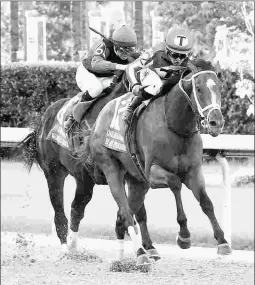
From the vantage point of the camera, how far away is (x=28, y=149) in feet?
30.0

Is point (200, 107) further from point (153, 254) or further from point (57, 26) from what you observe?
point (57, 26)

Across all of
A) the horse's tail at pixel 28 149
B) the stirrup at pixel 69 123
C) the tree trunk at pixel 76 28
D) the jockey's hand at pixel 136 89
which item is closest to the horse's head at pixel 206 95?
the jockey's hand at pixel 136 89

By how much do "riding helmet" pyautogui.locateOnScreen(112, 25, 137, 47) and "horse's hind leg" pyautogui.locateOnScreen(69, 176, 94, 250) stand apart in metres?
1.25

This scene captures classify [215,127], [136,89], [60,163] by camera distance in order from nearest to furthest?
[215,127]
[136,89]
[60,163]

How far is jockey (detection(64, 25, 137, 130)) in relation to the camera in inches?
306

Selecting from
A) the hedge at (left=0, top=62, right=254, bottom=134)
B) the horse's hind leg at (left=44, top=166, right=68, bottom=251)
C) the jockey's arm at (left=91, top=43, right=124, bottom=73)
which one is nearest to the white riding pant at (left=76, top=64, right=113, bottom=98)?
the jockey's arm at (left=91, top=43, right=124, bottom=73)

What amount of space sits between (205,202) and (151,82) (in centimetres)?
97

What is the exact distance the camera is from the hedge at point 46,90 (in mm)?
14930

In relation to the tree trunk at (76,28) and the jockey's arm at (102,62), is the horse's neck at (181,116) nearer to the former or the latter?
the jockey's arm at (102,62)

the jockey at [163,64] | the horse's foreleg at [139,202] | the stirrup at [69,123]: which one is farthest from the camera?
the stirrup at [69,123]

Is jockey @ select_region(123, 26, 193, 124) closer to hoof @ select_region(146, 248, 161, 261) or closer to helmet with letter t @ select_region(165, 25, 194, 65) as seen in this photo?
helmet with letter t @ select_region(165, 25, 194, 65)

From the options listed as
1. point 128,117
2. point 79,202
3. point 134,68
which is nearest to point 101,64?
point 134,68

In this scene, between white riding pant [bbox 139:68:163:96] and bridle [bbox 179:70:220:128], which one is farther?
white riding pant [bbox 139:68:163:96]

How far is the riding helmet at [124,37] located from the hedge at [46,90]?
277 inches
